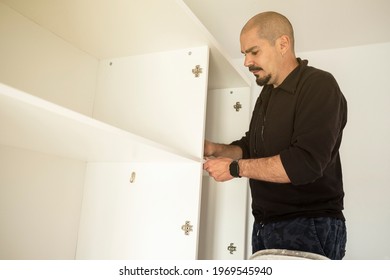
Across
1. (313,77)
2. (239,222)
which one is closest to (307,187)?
(313,77)

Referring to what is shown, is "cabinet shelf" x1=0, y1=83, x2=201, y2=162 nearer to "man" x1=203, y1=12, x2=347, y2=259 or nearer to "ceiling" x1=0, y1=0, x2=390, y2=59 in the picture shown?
"man" x1=203, y1=12, x2=347, y2=259

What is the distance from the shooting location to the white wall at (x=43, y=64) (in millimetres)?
1006

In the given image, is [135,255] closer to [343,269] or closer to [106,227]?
[106,227]

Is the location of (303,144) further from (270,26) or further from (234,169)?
(270,26)

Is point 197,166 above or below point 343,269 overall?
above

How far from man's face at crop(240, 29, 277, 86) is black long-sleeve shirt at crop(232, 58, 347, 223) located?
0.20 feet

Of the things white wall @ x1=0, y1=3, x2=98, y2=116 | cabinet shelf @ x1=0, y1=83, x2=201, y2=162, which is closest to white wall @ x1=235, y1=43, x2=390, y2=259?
cabinet shelf @ x1=0, y1=83, x2=201, y2=162

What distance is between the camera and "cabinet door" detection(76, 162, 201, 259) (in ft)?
3.43

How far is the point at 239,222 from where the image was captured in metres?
1.46

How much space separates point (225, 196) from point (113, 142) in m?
0.79

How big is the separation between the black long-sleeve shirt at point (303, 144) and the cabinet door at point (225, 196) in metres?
0.36

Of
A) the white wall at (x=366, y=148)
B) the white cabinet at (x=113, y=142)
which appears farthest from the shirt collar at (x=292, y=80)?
the white wall at (x=366, y=148)

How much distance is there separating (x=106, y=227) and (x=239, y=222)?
592 millimetres

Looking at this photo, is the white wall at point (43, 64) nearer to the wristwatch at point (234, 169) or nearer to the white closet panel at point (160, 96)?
the white closet panel at point (160, 96)
